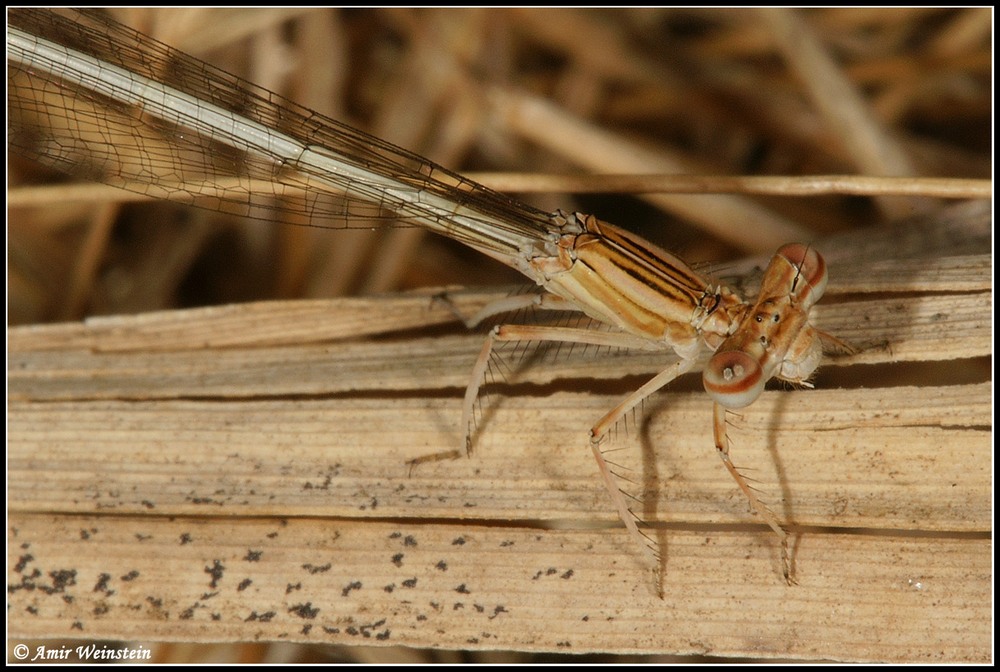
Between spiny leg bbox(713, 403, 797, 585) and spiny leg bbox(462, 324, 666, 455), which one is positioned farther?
spiny leg bbox(462, 324, 666, 455)

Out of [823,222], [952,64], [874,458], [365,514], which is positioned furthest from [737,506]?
[952,64]

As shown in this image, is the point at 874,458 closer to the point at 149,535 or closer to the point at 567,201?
the point at 149,535

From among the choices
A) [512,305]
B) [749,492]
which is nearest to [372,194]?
[512,305]

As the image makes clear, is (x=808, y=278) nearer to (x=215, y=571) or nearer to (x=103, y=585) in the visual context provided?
(x=215, y=571)

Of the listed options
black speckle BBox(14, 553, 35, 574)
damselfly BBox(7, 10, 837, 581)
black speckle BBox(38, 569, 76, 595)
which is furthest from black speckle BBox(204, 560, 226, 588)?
damselfly BBox(7, 10, 837, 581)

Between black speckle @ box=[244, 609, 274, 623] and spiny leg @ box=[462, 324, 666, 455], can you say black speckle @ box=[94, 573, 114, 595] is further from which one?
spiny leg @ box=[462, 324, 666, 455]

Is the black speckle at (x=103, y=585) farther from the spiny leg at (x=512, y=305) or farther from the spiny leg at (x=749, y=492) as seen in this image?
the spiny leg at (x=749, y=492)
